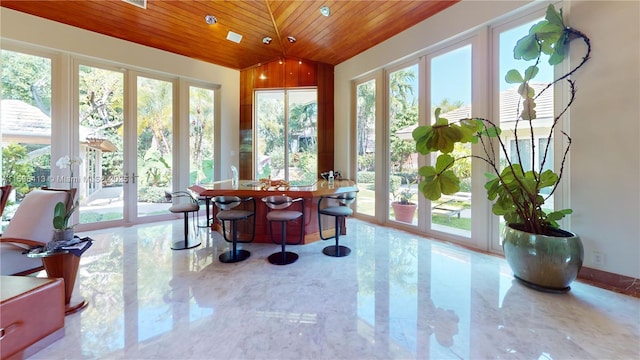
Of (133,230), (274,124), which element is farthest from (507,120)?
(133,230)

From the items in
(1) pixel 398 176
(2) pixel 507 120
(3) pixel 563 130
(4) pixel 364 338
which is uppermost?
(2) pixel 507 120

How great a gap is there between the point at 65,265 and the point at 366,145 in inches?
185

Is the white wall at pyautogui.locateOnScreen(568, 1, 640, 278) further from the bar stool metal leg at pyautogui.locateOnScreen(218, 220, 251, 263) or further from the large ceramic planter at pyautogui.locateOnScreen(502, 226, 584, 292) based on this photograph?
the bar stool metal leg at pyautogui.locateOnScreen(218, 220, 251, 263)

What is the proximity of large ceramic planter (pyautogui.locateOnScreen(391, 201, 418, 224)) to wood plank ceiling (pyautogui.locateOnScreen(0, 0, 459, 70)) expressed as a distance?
305cm

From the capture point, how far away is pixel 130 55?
4.66 m

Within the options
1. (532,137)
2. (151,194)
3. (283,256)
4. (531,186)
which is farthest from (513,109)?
(151,194)

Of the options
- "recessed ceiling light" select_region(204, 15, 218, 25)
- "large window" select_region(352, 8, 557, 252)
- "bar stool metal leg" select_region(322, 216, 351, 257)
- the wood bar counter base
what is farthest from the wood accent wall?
the wood bar counter base

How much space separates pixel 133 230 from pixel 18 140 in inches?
82.4

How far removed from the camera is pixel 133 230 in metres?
4.47

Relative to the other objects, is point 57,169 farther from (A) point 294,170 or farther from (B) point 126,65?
(A) point 294,170

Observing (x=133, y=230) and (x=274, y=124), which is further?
(x=274, y=124)

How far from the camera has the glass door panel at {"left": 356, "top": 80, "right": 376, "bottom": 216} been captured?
512 cm

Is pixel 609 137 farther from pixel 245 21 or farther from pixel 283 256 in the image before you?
pixel 245 21

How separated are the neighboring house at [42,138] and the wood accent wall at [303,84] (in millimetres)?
2791
